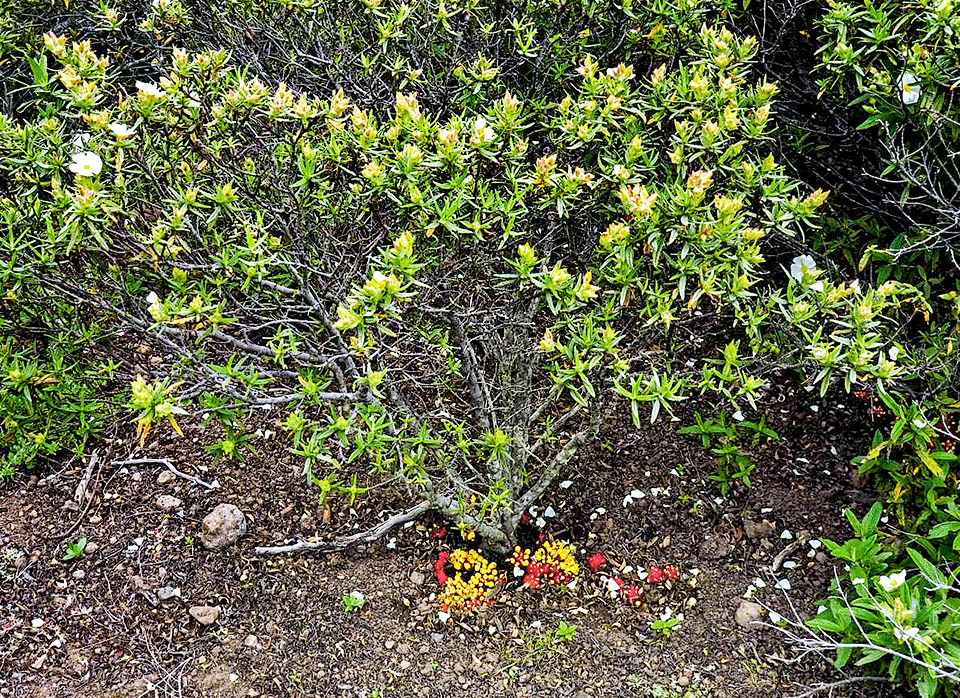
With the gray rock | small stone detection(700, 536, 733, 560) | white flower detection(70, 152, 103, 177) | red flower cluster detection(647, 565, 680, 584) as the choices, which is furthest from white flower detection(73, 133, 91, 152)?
small stone detection(700, 536, 733, 560)

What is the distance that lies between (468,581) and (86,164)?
5.96 ft

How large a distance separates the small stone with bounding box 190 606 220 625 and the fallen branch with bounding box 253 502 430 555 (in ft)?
0.83

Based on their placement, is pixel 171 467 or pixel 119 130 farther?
pixel 171 467

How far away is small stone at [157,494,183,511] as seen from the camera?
11.0 feet

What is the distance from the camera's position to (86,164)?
7.05 feet

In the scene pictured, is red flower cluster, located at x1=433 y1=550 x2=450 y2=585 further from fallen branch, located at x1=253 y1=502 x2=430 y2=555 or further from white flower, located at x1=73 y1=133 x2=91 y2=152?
white flower, located at x1=73 y1=133 x2=91 y2=152

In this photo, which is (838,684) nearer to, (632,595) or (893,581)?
(893,581)

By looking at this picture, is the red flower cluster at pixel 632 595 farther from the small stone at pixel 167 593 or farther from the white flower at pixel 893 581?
the small stone at pixel 167 593

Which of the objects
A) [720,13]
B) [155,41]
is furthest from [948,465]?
[155,41]

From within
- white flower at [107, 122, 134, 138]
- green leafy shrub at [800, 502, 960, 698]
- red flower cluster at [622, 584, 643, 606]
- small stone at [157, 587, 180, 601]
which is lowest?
small stone at [157, 587, 180, 601]

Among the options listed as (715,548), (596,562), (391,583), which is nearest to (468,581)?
(391,583)

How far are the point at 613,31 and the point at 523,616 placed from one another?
6.50ft

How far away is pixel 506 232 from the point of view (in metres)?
2.22

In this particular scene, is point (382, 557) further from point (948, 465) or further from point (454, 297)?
point (948, 465)
